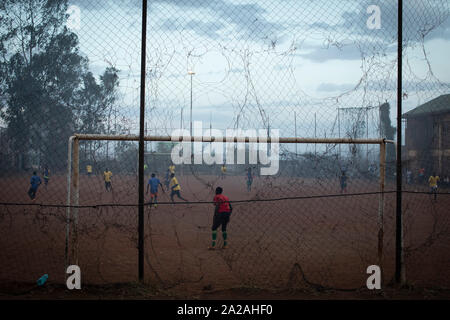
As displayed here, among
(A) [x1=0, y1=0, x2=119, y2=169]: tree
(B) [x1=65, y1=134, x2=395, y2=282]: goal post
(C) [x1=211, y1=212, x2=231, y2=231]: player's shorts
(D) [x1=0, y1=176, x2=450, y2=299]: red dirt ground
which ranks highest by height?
(A) [x1=0, y1=0, x2=119, y2=169]: tree

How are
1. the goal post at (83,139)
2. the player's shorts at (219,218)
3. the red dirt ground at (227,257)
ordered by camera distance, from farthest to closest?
1. the player's shorts at (219,218)
2. the red dirt ground at (227,257)
3. the goal post at (83,139)

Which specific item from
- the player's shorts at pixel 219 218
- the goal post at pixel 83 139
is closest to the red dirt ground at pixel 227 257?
the goal post at pixel 83 139

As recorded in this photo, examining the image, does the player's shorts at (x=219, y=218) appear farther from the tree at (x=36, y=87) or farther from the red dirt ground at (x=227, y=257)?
the tree at (x=36, y=87)

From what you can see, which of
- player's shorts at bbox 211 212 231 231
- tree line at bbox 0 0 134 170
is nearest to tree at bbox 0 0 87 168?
tree line at bbox 0 0 134 170

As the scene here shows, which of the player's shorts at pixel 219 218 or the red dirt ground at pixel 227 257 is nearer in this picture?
the red dirt ground at pixel 227 257

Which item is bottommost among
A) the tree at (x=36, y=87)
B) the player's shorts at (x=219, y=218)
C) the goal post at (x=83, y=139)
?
the player's shorts at (x=219, y=218)

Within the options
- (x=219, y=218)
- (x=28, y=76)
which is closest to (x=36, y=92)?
(x=28, y=76)

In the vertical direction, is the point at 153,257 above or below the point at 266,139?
below

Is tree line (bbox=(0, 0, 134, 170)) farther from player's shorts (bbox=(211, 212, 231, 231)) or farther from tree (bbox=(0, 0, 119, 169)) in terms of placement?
player's shorts (bbox=(211, 212, 231, 231))

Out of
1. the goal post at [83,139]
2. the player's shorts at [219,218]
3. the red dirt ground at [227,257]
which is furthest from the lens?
the player's shorts at [219,218]
